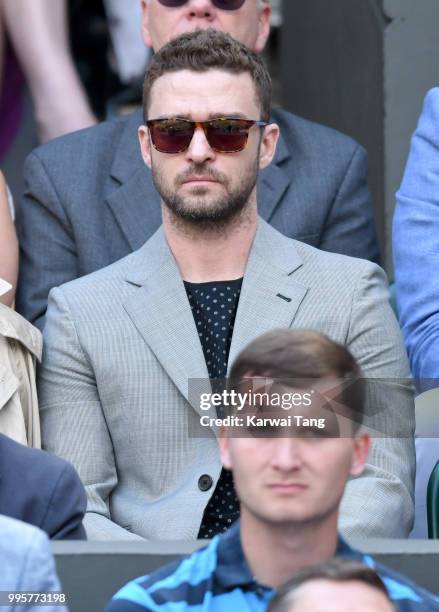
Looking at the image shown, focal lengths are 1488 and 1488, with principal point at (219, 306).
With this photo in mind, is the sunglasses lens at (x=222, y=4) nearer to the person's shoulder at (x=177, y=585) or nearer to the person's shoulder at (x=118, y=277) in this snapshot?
the person's shoulder at (x=118, y=277)

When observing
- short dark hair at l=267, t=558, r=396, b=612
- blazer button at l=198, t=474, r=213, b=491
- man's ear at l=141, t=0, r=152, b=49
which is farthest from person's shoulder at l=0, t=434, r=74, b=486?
man's ear at l=141, t=0, r=152, b=49

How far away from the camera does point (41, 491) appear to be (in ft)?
9.80

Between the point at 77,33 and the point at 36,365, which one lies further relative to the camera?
the point at 77,33

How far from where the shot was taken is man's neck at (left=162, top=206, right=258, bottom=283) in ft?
12.2

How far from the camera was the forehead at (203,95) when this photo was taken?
3.66 metres

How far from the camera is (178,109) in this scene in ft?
12.0

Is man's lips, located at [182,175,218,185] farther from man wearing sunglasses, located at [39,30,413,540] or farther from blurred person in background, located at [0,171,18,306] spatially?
blurred person in background, located at [0,171,18,306]

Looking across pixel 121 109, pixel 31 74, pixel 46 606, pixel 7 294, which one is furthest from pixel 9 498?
pixel 121 109

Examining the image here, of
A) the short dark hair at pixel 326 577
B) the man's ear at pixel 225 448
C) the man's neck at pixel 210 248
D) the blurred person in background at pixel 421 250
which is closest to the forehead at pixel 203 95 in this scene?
the man's neck at pixel 210 248

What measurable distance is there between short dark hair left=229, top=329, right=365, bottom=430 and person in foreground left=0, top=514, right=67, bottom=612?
0.44m

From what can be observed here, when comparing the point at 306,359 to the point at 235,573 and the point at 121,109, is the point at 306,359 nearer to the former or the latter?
the point at 235,573

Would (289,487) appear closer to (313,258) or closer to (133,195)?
(313,258)

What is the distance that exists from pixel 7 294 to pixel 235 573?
1.67m

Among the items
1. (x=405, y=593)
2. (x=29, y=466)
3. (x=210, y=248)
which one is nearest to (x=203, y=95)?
(x=210, y=248)
